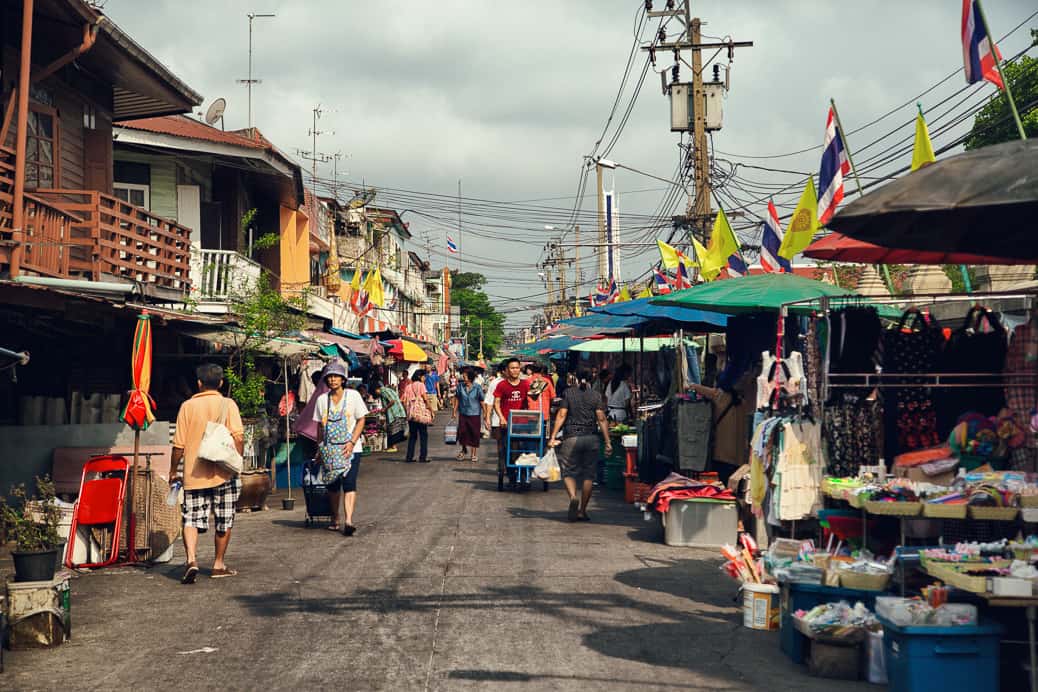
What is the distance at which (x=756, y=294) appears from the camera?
11.0m

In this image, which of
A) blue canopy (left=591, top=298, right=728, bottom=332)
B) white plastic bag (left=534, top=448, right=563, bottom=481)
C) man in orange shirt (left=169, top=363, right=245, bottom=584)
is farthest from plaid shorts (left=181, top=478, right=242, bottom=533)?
blue canopy (left=591, top=298, right=728, bottom=332)

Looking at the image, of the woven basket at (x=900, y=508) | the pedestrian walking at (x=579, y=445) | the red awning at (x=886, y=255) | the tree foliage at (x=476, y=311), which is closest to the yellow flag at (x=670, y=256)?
the pedestrian walking at (x=579, y=445)

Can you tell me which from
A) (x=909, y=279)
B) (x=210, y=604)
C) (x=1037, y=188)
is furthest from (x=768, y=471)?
(x=909, y=279)

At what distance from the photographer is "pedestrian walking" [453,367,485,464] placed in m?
21.5

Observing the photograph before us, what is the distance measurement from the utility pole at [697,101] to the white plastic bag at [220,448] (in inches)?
619

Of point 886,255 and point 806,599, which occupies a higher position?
point 886,255

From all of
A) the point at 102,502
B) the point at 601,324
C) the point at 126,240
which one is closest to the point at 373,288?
the point at 601,324

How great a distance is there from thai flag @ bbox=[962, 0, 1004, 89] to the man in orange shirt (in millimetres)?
8594

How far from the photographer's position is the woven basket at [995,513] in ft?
21.6

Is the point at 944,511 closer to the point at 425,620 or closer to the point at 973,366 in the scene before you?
the point at 973,366

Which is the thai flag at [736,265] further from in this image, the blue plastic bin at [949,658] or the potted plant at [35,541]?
the blue plastic bin at [949,658]

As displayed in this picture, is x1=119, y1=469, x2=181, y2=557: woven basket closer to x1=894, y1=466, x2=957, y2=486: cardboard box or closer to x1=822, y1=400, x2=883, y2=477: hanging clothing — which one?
x1=822, y1=400, x2=883, y2=477: hanging clothing

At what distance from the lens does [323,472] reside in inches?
495

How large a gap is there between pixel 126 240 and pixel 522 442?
6853 mm
